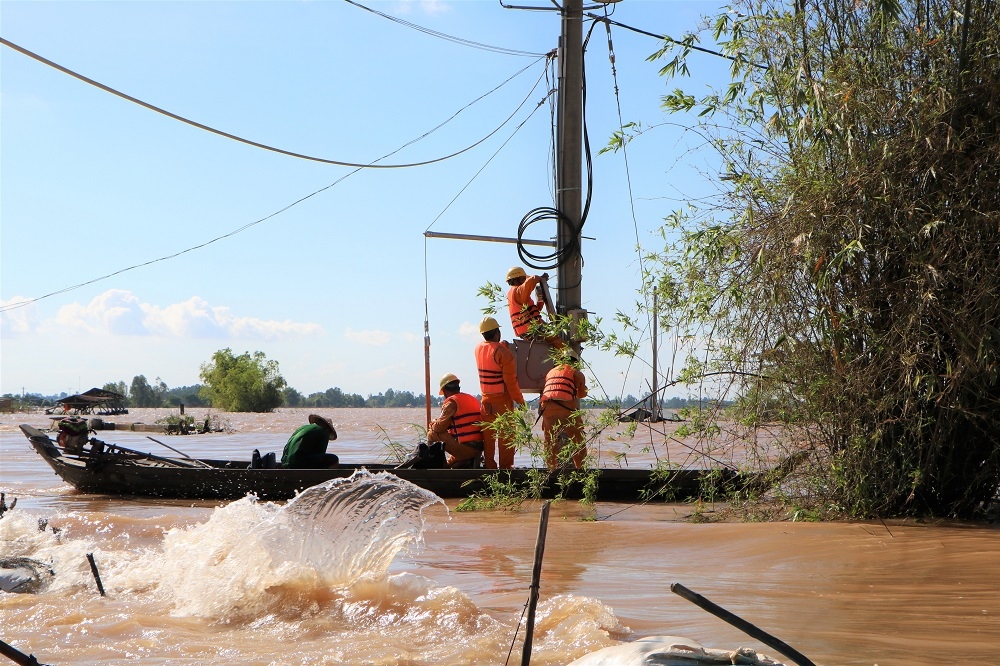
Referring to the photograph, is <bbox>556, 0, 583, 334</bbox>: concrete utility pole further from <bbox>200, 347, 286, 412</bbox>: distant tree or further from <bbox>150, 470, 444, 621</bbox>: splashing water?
<bbox>200, 347, 286, 412</bbox>: distant tree

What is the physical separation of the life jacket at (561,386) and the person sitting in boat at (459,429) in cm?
106

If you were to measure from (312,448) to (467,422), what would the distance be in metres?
1.91

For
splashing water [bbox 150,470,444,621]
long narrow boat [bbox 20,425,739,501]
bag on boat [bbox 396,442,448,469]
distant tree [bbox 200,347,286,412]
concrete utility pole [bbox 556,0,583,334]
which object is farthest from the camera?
distant tree [bbox 200,347,286,412]

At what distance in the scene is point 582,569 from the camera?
6.86 meters

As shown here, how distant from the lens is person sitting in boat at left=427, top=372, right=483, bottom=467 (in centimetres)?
1137

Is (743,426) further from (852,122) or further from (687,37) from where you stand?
(687,37)

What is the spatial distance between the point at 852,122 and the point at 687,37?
1.59m

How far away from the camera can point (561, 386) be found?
10.8m

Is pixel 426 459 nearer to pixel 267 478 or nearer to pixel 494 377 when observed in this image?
pixel 494 377

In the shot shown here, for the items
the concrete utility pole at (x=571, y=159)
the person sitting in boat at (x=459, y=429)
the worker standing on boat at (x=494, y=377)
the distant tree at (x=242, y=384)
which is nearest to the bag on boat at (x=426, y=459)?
the person sitting in boat at (x=459, y=429)

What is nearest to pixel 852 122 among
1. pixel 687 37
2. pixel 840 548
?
pixel 687 37

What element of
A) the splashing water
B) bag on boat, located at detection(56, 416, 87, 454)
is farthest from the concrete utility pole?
bag on boat, located at detection(56, 416, 87, 454)

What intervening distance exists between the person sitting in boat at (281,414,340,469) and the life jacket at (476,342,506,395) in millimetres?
1893

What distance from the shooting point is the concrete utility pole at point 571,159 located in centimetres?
1183
